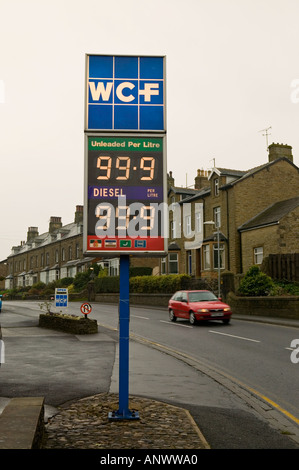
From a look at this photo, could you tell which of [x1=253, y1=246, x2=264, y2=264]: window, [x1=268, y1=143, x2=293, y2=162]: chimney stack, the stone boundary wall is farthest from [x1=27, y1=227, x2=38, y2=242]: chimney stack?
the stone boundary wall

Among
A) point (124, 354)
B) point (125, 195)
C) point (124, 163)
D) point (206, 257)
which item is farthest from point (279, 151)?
point (124, 354)

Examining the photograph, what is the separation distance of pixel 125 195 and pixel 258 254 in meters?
29.7

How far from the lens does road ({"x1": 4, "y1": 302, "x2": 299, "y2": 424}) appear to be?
836 cm

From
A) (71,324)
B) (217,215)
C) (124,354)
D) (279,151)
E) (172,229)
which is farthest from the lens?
(172,229)

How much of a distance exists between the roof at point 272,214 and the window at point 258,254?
5.46ft

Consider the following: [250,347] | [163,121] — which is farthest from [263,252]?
[163,121]

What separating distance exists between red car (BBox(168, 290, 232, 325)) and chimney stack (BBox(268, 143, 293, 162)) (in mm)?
22132

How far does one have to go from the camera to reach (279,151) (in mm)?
39938

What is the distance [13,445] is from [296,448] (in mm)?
3025

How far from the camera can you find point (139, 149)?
649 cm

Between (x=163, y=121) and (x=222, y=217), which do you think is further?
(x=222, y=217)

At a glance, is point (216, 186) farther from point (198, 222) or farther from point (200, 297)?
point (200, 297)
